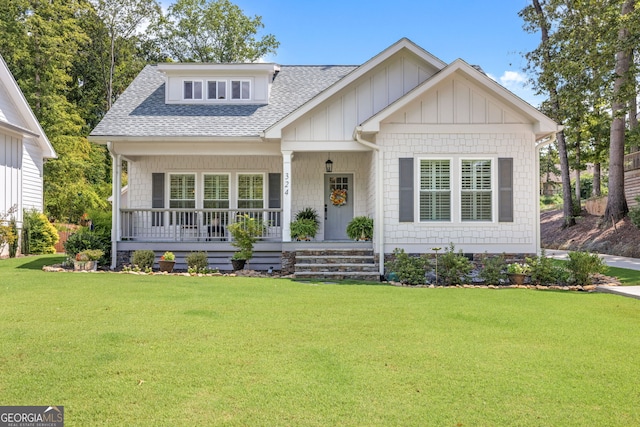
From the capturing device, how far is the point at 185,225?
13.6 m

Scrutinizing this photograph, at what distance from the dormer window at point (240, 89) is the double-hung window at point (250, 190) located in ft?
8.66

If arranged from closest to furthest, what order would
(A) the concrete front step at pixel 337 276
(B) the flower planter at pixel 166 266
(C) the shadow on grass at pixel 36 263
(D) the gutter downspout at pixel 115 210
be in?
(A) the concrete front step at pixel 337 276, (B) the flower planter at pixel 166 266, (C) the shadow on grass at pixel 36 263, (D) the gutter downspout at pixel 115 210

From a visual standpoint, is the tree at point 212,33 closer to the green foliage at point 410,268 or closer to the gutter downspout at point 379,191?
the gutter downspout at point 379,191

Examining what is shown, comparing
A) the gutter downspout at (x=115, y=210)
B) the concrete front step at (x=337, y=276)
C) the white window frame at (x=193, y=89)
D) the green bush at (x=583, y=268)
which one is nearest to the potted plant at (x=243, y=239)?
the concrete front step at (x=337, y=276)

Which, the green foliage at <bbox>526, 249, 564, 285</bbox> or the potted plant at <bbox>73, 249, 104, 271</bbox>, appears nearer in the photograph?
the green foliage at <bbox>526, 249, 564, 285</bbox>

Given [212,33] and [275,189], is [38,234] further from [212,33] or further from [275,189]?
[212,33]

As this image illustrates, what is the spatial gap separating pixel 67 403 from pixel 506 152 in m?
10.5

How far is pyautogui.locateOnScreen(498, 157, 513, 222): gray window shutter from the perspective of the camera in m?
11.4

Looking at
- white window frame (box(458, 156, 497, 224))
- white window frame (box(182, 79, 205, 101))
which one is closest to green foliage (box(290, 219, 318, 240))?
white window frame (box(458, 156, 497, 224))

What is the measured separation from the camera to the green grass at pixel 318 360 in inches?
133

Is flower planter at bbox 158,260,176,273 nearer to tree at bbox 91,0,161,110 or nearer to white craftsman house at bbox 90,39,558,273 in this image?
white craftsman house at bbox 90,39,558,273

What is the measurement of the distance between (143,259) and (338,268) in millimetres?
4881

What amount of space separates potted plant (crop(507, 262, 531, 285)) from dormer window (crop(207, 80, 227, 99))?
9.90m

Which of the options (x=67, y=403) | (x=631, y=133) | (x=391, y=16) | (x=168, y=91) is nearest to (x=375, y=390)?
(x=67, y=403)
